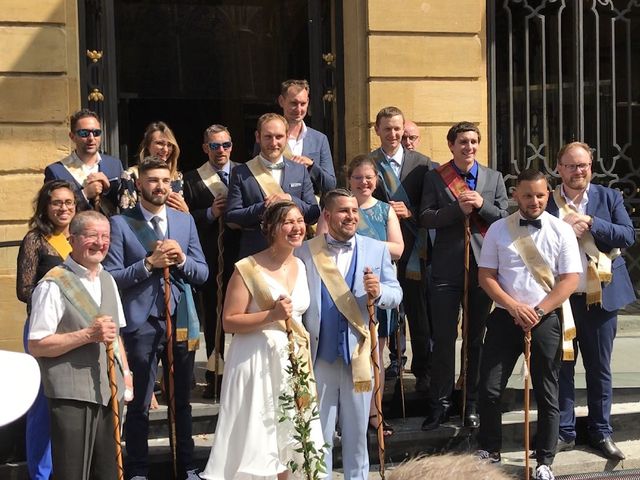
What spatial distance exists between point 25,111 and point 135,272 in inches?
139

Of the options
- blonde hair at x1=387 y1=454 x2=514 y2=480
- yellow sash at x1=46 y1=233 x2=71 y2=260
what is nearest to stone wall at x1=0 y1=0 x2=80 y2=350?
yellow sash at x1=46 y1=233 x2=71 y2=260

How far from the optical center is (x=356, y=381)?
541cm

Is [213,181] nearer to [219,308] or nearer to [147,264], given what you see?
[219,308]

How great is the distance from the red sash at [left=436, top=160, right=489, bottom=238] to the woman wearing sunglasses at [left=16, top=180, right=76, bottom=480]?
2333mm

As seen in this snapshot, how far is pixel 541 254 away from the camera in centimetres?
577

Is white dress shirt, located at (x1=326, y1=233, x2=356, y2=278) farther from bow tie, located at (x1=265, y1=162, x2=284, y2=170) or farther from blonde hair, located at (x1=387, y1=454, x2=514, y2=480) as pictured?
blonde hair, located at (x1=387, y1=454, x2=514, y2=480)

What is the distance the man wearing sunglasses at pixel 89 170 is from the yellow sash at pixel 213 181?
1.82ft

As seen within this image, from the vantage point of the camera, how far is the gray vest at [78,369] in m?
4.82

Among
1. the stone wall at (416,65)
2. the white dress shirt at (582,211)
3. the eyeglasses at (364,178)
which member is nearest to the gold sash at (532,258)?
the white dress shirt at (582,211)

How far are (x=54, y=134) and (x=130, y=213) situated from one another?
3116 millimetres

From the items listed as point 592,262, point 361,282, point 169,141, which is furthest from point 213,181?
point 592,262

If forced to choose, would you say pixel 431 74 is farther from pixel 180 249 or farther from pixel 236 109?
pixel 180 249

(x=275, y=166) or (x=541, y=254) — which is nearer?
(x=541, y=254)

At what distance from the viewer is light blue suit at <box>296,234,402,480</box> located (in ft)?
17.8
